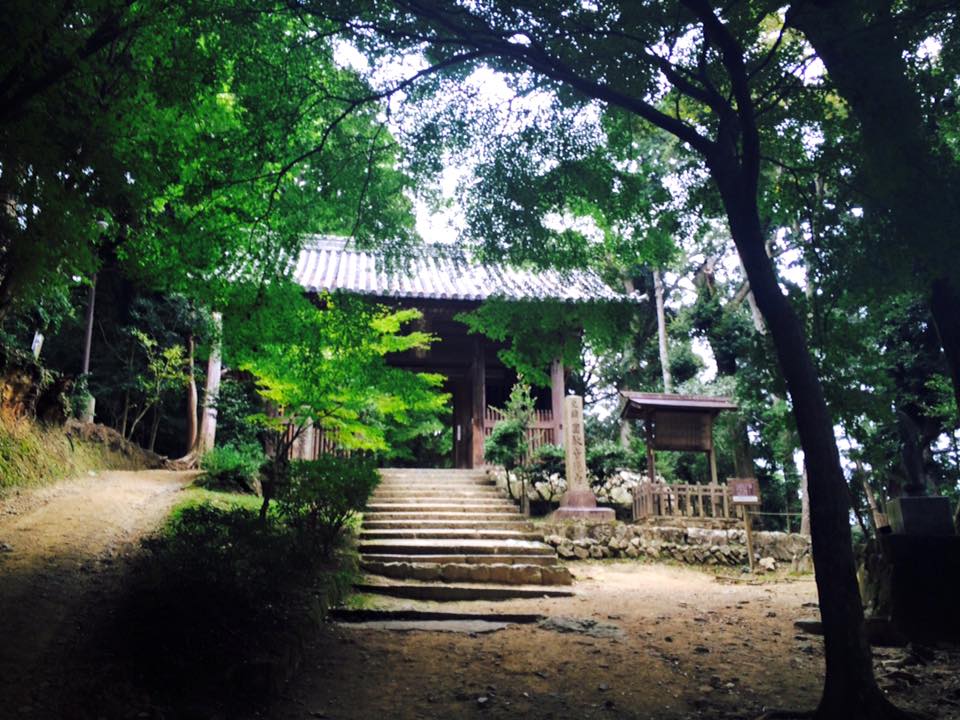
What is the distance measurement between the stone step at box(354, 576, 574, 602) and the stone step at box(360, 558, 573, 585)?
0.18m

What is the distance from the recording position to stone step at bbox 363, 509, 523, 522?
454 inches

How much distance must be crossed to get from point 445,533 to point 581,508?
355 cm

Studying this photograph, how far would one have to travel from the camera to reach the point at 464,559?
967 centimetres

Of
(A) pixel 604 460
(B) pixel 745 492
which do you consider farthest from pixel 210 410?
(B) pixel 745 492

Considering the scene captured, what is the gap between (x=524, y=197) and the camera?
6453 millimetres

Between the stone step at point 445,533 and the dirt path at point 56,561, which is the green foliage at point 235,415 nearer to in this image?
the dirt path at point 56,561

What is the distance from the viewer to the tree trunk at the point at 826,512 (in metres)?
3.88

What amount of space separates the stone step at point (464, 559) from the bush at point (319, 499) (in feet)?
4.22

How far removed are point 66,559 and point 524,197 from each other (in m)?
6.15

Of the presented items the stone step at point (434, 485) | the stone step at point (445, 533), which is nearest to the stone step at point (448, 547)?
the stone step at point (445, 533)

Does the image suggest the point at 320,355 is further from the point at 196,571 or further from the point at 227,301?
the point at 196,571

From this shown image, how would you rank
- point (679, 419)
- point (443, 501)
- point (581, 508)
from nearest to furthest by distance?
point (443, 501) → point (581, 508) → point (679, 419)

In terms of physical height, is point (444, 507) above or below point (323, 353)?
below

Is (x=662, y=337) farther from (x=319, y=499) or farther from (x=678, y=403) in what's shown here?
(x=319, y=499)
